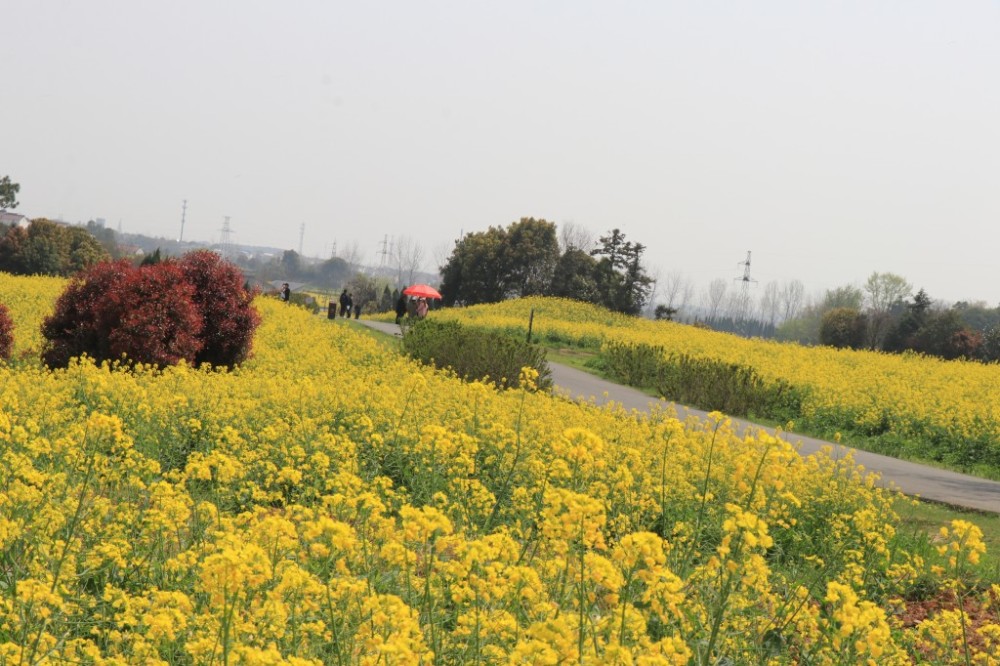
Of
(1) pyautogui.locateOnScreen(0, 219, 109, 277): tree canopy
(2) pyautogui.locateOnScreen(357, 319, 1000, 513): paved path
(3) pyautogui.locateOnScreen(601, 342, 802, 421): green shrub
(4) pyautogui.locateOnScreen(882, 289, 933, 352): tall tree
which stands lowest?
(2) pyautogui.locateOnScreen(357, 319, 1000, 513): paved path

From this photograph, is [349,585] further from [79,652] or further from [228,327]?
[228,327]

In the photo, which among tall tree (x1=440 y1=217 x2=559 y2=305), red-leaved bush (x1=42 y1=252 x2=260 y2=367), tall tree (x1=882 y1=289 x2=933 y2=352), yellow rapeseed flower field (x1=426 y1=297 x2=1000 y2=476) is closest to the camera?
red-leaved bush (x1=42 y1=252 x2=260 y2=367)

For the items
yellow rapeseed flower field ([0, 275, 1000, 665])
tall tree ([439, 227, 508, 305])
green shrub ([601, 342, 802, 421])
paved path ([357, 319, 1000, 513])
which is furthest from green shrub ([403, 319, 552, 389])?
tall tree ([439, 227, 508, 305])

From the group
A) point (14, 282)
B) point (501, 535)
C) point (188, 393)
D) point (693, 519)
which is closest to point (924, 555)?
point (693, 519)

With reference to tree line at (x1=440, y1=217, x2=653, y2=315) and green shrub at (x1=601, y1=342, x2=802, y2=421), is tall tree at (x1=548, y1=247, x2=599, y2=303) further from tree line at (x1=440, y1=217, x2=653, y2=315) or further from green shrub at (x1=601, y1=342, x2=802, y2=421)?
green shrub at (x1=601, y1=342, x2=802, y2=421)

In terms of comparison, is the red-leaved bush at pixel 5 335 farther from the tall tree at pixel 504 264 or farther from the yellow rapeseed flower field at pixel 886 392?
the tall tree at pixel 504 264

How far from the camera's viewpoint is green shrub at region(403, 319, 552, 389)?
1500cm

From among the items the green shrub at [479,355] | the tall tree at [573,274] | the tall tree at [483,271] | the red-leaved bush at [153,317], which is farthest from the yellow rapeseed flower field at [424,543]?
the tall tree at [483,271]

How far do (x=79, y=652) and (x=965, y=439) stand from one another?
15689 mm

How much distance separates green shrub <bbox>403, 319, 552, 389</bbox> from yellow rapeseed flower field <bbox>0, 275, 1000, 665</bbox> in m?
3.27

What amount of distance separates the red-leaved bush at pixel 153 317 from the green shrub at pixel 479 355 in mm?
3284

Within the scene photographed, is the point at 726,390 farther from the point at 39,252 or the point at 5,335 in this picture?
the point at 39,252

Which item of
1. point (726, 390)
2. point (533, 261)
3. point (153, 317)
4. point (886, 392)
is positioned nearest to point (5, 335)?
point (153, 317)

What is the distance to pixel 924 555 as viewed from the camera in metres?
7.25
